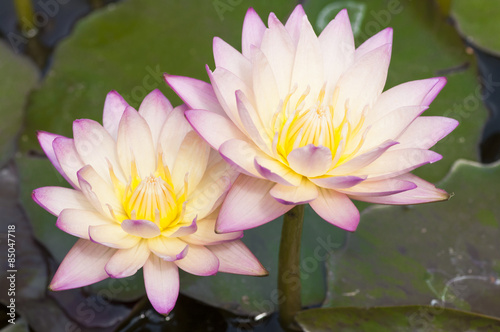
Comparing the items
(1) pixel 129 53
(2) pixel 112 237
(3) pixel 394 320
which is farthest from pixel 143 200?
(1) pixel 129 53

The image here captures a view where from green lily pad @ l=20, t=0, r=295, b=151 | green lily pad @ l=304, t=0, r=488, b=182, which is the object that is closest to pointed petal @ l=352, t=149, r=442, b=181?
green lily pad @ l=304, t=0, r=488, b=182

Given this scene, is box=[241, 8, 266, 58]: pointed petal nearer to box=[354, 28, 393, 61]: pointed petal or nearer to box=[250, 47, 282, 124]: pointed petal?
box=[250, 47, 282, 124]: pointed petal

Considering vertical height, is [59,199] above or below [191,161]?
above

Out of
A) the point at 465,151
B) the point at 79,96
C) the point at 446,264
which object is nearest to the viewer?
the point at 446,264

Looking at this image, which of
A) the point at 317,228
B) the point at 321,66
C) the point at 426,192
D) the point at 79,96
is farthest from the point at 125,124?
the point at 79,96

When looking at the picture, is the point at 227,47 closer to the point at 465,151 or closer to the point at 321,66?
the point at 321,66

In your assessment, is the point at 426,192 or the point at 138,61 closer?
the point at 426,192

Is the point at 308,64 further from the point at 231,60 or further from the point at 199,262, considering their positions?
the point at 199,262
